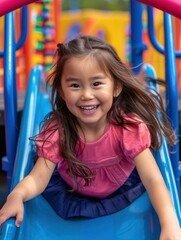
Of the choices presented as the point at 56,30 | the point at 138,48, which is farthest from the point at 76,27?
the point at 138,48

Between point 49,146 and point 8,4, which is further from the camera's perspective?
point 49,146

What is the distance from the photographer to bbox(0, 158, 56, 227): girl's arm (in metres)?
1.48

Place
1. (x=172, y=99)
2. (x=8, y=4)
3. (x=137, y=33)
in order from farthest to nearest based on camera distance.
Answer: (x=137, y=33) < (x=172, y=99) < (x=8, y=4)

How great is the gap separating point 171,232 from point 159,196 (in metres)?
0.14

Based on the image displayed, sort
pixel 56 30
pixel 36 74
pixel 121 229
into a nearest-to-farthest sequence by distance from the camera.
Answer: pixel 121 229 → pixel 36 74 → pixel 56 30

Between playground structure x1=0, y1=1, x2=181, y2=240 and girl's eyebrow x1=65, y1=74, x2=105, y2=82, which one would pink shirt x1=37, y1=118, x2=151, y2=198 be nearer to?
playground structure x1=0, y1=1, x2=181, y2=240

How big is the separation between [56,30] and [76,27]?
481 centimetres

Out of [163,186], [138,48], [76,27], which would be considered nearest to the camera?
[163,186]

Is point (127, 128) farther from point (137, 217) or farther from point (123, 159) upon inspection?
point (137, 217)

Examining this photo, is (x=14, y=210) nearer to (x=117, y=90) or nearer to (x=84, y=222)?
(x=84, y=222)

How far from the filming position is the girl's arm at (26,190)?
148 cm

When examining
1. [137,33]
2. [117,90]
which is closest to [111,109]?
[117,90]

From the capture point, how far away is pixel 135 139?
5.25 feet

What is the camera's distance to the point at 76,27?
9086mm
